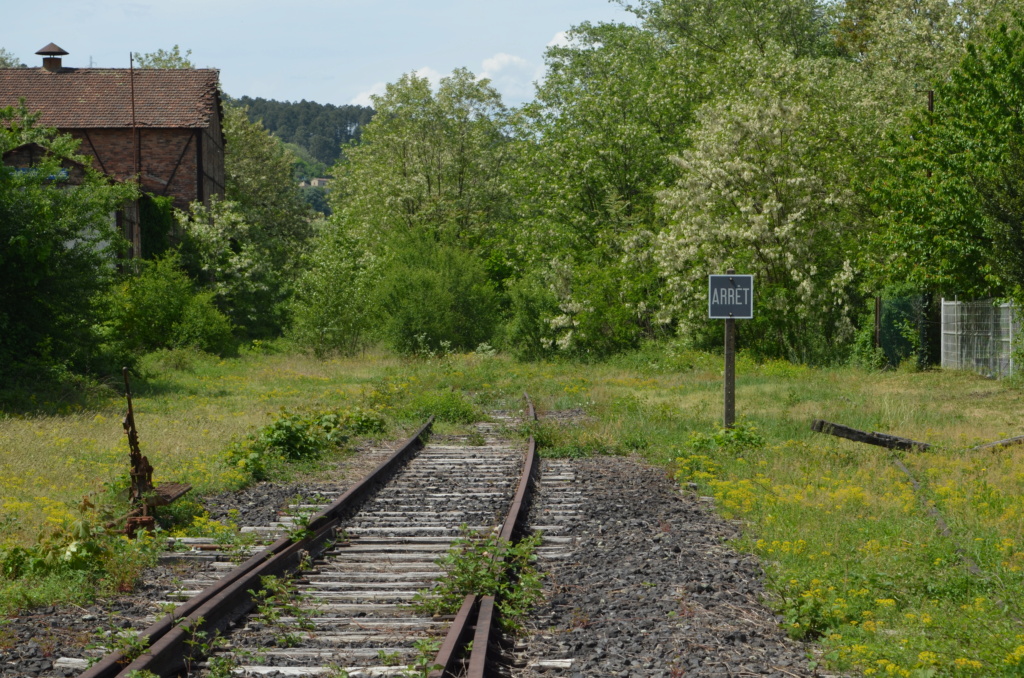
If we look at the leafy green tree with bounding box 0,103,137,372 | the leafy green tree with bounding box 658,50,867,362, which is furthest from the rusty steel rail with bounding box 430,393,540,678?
the leafy green tree with bounding box 658,50,867,362

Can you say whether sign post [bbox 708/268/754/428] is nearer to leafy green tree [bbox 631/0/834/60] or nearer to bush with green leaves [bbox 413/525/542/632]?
bush with green leaves [bbox 413/525/542/632]

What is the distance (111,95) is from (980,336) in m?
39.7

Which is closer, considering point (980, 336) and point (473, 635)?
point (473, 635)

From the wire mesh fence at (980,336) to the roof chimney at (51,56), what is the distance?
4195cm

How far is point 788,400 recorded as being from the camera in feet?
65.0

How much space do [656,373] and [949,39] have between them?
22768 mm

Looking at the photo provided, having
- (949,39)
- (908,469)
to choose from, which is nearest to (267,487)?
(908,469)

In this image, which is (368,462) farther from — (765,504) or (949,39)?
(949,39)

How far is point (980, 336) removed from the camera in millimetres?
27547

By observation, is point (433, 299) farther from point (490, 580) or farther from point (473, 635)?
point (473, 635)

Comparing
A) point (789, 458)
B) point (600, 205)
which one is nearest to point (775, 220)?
point (600, 205)

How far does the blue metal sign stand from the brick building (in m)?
35.8

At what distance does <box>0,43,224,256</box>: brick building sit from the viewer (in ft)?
149

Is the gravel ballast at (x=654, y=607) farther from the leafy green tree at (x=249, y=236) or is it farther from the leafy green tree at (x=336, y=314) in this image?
the leafy green tree at (x=249, y=236)
